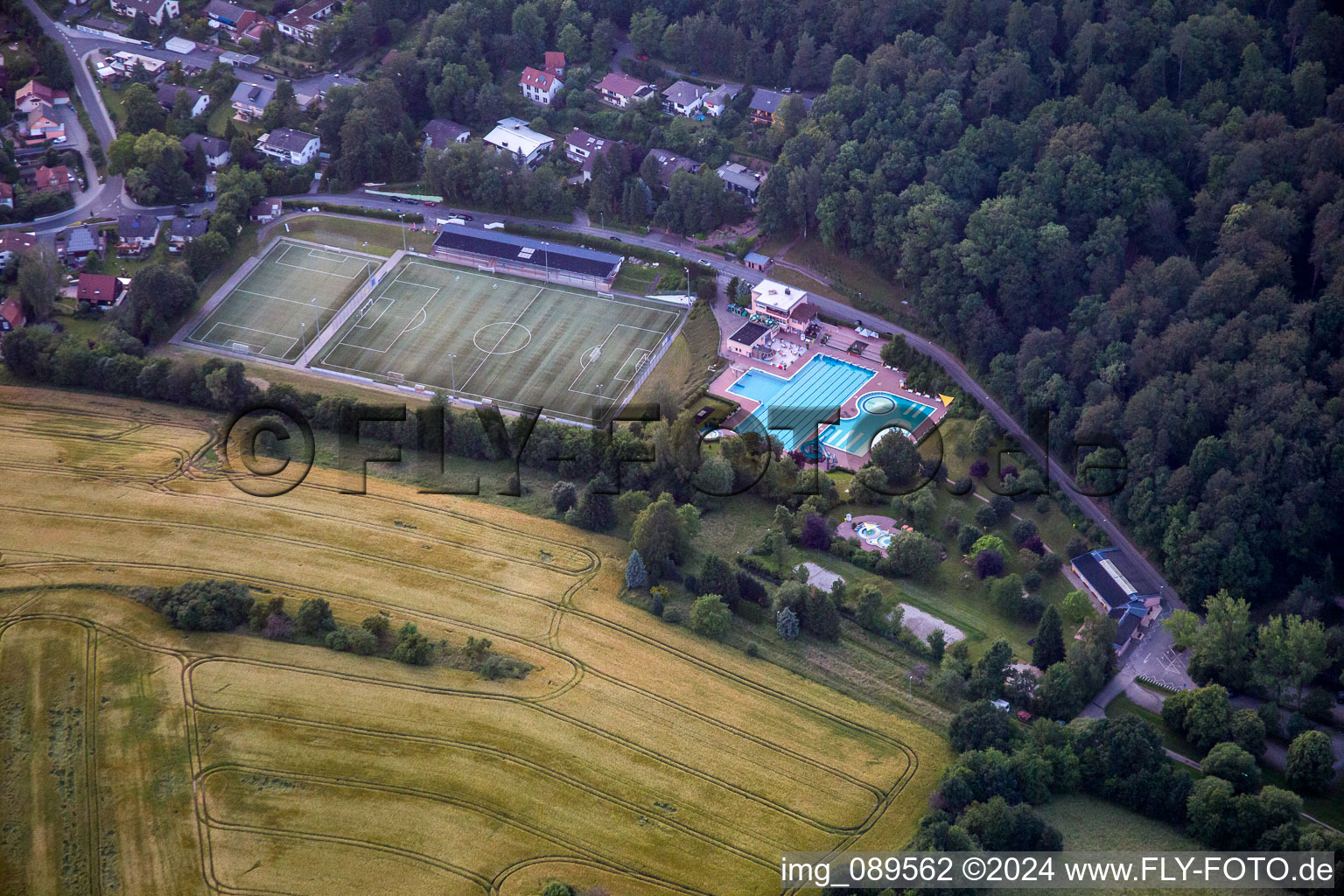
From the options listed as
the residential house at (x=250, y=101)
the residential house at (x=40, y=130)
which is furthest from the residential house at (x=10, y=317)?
the residential house at (x=250, y=101)

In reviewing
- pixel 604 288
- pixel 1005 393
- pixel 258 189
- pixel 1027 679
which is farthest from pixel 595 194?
pixel 1027 679

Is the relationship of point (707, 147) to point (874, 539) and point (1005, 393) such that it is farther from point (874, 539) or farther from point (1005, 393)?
point (874, 539)

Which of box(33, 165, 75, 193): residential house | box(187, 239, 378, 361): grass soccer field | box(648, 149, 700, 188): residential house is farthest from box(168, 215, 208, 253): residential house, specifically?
box(648, 149, 700, 188): residential house

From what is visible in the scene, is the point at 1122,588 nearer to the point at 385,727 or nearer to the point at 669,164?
the point at 385,727

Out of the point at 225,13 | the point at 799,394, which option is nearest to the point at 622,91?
the point at 225,13

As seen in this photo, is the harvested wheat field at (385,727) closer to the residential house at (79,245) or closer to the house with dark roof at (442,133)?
the residential house at (79,245)

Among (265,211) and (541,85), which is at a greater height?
(541,85)
